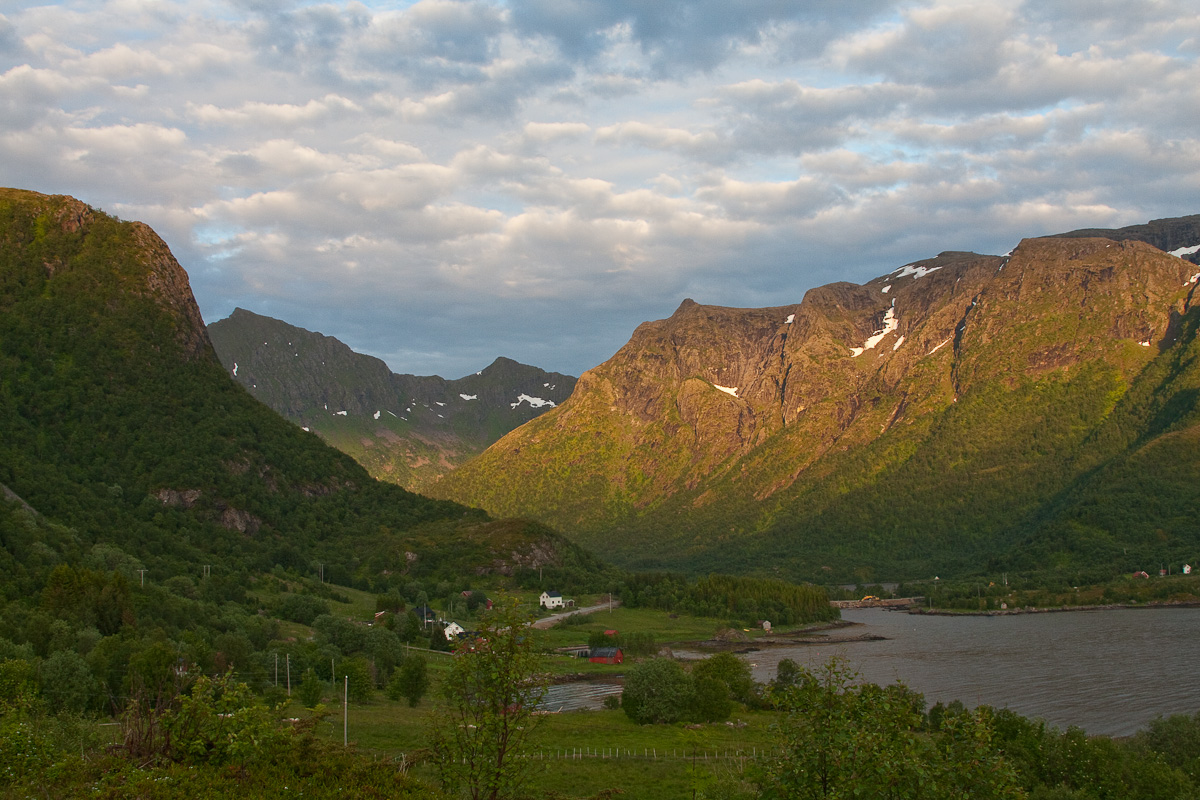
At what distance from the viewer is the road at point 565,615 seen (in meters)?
143

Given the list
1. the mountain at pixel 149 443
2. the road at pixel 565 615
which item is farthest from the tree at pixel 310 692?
the mountain at pixel 149 443

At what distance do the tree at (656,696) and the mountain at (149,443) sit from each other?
7327 centimetres

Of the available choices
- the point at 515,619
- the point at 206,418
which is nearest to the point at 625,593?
the point at 206,418

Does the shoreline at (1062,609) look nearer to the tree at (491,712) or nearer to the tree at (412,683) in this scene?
the tree at (412,683)

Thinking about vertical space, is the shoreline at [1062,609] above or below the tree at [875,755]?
below

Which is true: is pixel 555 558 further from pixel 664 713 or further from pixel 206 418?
pixel 664 713

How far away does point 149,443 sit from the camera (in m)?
166

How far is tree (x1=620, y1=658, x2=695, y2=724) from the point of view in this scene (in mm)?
80188

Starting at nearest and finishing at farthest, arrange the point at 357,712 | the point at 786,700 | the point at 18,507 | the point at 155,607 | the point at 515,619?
1. the point at 786,700
2. the point at 515,619
3. the point at 357,712
4. the point at 155,607
5. the point at 18,507

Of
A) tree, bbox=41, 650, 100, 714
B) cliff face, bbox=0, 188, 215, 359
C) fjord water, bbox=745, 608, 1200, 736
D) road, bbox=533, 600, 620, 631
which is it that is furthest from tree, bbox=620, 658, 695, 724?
cliff face, bbox=0, 188, 215, 359

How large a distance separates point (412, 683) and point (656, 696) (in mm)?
22210

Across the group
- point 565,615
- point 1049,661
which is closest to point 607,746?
point 1049,661

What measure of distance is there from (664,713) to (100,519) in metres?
94.9

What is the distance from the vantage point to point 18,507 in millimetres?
111000
